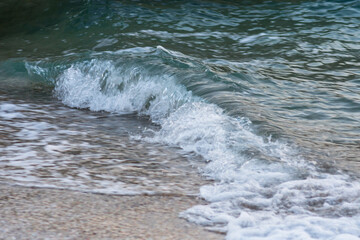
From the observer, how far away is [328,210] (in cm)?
290

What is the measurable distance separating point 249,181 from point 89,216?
1.11 meters

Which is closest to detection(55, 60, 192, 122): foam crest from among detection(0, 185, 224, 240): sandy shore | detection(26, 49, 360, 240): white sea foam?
detection(26, 49, 360, 240): white sea foam

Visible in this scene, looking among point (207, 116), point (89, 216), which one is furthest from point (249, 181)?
point (207, 116)

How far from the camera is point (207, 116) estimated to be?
4.59 m

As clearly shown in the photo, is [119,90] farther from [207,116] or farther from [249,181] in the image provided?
[249,181]

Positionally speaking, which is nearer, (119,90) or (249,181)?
(249,181)

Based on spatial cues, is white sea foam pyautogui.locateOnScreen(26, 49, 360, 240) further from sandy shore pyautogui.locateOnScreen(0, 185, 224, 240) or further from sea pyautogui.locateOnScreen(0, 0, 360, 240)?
sandy shore pyautogui.locateOnScreen(0, 185, 224, 240)

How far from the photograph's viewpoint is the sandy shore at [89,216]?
2.62 metres

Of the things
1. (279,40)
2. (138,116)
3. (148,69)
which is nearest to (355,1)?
(279,40)

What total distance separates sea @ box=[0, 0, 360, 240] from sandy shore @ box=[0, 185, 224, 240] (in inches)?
4.7

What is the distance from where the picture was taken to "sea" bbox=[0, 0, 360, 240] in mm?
3115

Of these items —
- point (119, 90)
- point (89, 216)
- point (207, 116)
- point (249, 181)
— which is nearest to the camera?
point (89, 216)

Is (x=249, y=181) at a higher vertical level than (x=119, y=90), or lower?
higher

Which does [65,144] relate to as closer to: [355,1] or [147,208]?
[147,208]
